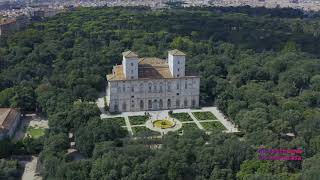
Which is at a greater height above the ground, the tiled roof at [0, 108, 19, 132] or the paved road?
the tiled roof at [0, 108, 19, 132]

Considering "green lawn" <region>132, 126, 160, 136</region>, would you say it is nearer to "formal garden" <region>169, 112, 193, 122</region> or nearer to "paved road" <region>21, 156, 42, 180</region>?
"formal garden" <region>169, 112, 193, 122</region>

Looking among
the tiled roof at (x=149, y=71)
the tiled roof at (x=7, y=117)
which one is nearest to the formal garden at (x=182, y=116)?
the tiled roof at (x=149, y=71)

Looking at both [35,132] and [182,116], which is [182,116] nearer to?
[182,116]

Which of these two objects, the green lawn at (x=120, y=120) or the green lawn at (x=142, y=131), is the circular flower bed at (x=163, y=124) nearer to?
the green lawn at (x=142, y=131)

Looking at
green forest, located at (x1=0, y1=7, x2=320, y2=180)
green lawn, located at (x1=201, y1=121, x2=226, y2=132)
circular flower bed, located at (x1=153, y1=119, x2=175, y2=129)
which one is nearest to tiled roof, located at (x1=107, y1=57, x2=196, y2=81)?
green forest, located at (x1=0, y1=7, x2=320, y2=180)

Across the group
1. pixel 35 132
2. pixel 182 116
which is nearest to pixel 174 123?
pixel 182 116

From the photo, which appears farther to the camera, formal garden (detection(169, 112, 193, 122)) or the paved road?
formal garden (detection(169, 112, 193, 122))

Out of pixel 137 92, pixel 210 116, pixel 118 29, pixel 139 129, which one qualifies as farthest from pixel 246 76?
pixel 118 29

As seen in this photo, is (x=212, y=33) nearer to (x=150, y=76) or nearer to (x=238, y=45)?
(x=238, y=45)
